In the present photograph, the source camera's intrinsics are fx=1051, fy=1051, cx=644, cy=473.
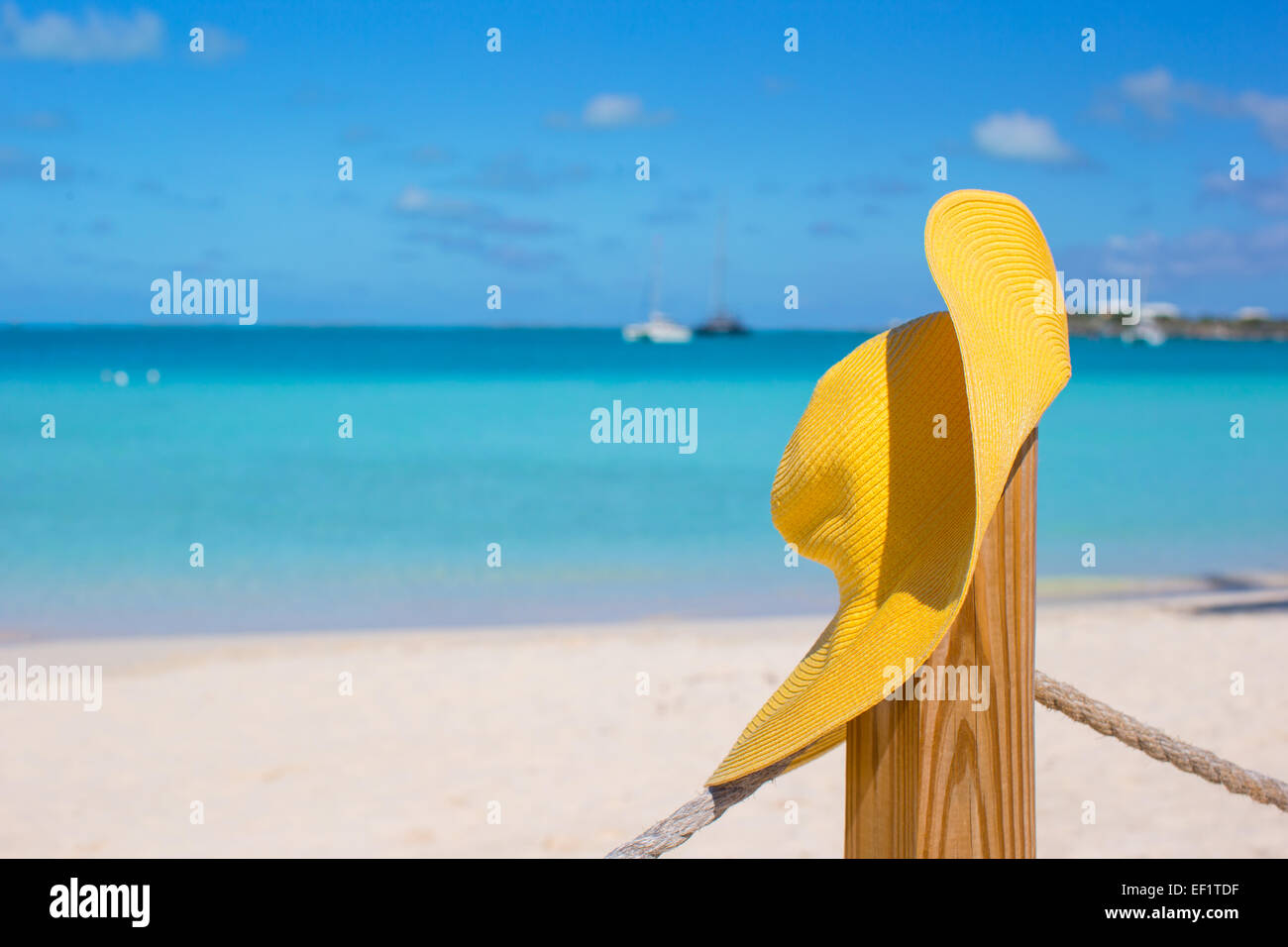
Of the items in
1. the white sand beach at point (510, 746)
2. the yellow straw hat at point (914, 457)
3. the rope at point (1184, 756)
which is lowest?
the white sand beach at point (510, 746)

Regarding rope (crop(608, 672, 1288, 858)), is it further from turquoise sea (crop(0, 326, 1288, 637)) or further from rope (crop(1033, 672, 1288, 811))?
turquoise sea (crop(0, 326, 1288, 637))

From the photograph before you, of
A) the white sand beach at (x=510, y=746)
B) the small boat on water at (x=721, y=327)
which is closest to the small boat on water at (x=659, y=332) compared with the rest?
the small boat on water at (x=721, y=327)

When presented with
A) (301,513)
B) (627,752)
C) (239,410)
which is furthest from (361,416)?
(627,752)

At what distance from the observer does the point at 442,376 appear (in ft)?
159

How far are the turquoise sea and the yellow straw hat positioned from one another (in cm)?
874

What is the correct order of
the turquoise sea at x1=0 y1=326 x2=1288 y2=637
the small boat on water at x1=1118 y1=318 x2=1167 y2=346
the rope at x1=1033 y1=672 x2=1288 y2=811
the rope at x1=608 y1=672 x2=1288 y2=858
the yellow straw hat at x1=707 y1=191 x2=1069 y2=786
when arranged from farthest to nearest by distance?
the small boat on water at x1=1118 y1=318 x2=1167 y2=346 → the turquoise sea at x1=0 y1=326 x2=1288 y2=637 → the rope at x1=1033 y1=672 x2=1288 y2=811 → the rope at x1=608 y1=672 x2=1288 y2=858 → the yellow straw hat at x1=707 y1=191 x2=1069 y2=786

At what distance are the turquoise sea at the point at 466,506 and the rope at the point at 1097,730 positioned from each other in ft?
27.6

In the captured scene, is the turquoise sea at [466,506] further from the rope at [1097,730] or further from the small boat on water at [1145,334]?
the small boat on water at [1145,334]

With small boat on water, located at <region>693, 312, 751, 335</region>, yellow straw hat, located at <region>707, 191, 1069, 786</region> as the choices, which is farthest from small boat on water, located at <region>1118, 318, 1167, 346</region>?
yellow straw hat, located at <region>707, 191, 1069, 786</region>

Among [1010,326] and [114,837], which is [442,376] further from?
[1010,326]

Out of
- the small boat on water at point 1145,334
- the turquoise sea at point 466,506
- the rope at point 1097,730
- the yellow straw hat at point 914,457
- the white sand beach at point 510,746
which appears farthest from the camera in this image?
the small boat on water at point 1145,334

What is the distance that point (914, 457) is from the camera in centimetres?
117

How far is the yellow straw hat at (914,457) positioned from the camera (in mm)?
1077

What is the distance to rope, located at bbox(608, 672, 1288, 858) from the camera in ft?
3.98
